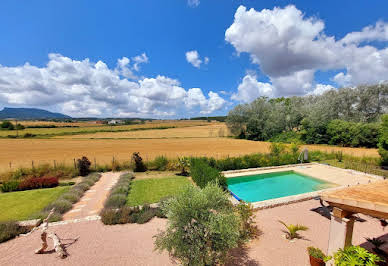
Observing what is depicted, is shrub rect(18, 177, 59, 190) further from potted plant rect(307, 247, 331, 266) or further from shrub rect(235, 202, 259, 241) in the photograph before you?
potted plant rect(307, 247, 331, 266)

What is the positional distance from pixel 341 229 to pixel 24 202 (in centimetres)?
1344

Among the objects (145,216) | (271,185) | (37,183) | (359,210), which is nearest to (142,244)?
(145,216)

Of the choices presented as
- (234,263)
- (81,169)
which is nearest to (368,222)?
(234,263)

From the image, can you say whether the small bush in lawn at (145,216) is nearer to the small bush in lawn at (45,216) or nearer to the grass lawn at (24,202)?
the small bush in lawn at (45,216)

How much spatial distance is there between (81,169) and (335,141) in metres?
39.0

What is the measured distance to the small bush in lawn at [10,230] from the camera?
5.96m

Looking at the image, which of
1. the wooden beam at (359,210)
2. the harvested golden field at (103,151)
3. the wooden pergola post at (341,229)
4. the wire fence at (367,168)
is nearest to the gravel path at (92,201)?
the harvested golden field at (103,151)

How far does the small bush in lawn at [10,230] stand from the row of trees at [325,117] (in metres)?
39.6

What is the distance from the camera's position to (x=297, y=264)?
15.5 ft

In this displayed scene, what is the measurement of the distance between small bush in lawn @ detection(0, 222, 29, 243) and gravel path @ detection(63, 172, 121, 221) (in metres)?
1.39

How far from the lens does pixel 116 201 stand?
8727mm

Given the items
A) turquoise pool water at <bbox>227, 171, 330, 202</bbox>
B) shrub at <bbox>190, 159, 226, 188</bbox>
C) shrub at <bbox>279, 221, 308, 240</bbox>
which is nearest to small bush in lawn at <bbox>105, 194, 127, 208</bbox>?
shrub at <bbox>190, 159, 226, 188</bbox>

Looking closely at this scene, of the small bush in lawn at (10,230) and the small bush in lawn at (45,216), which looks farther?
the small bush in lawn at (45,216)

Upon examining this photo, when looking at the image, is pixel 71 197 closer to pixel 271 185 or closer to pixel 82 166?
pixel 82 166
